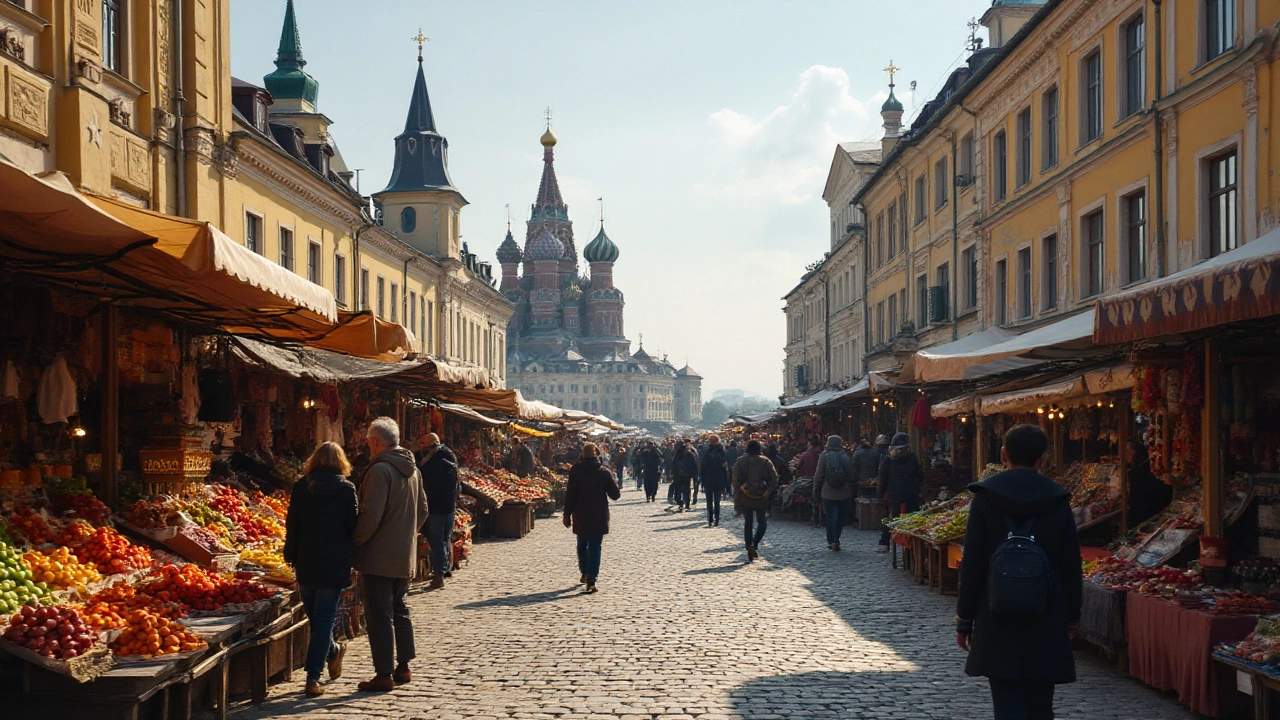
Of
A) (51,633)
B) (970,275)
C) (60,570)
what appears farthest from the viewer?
(970,275)

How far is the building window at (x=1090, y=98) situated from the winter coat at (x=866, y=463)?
6.41m

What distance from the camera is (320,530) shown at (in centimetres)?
798

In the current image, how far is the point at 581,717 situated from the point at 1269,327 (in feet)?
18.1

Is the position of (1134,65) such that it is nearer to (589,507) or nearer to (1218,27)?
(1218,27)

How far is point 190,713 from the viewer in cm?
697

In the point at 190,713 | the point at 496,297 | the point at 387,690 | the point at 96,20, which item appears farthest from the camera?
the point at 496,297

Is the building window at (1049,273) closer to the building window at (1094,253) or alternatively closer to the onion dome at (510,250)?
the building window at (1094,253)

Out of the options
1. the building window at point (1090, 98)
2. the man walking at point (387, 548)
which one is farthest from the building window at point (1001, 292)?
the man walking at point (387, 548)

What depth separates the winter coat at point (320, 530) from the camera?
7.98m

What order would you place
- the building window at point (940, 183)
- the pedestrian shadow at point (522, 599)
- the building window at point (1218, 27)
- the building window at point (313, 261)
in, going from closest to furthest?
the pedestrian shadow at point (522, 599)
the building window at point (1218, 27)
the building window at point (940, 183)
the building window at point (313, 261)

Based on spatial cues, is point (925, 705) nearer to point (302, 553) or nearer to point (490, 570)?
point (302, 553)

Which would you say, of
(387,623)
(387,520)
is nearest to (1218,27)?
(387,520)

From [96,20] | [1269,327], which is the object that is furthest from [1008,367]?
[96,20]

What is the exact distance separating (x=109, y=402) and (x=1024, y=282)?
60.1 ft
